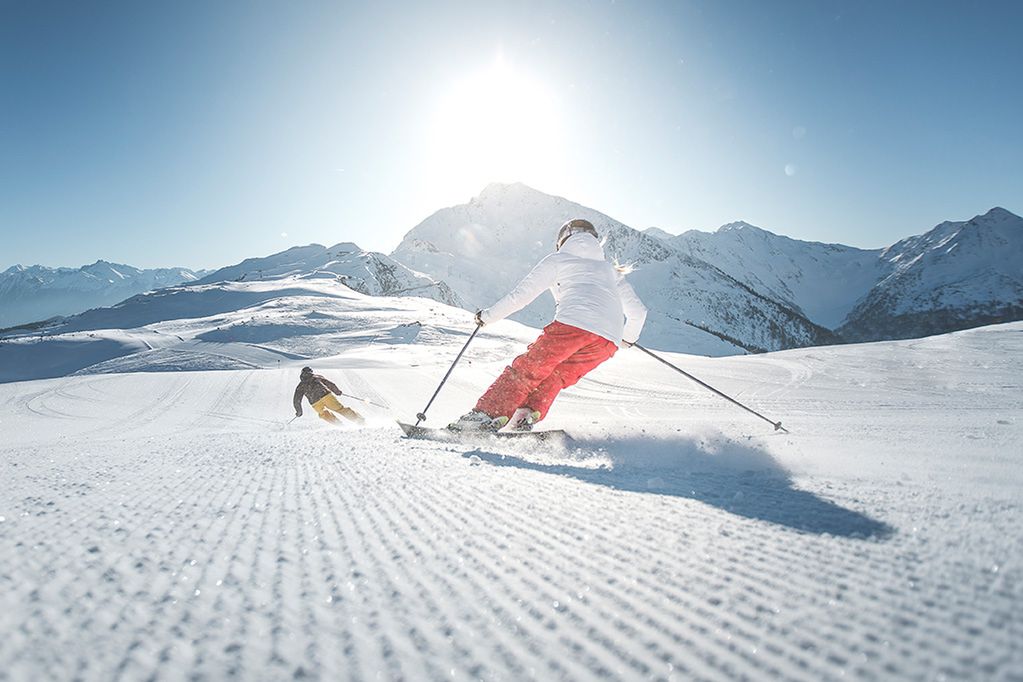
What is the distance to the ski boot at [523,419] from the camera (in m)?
3.97

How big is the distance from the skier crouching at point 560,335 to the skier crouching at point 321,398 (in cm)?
456

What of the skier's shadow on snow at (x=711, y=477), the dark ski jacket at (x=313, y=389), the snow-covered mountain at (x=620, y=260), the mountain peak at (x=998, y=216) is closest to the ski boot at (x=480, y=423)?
the skier's shadow on snow at (x=711, y=477)

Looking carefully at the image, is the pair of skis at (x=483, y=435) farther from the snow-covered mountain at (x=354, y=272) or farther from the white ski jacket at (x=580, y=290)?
the snow-covered mountain at (x=354, y=272)

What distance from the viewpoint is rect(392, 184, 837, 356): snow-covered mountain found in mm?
75500

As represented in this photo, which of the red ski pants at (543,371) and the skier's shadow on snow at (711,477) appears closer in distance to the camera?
the skier's shadow on snow at (711,477)

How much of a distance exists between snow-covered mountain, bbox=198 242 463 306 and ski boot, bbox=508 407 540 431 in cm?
7401

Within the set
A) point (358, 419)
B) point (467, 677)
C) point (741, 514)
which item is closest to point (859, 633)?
point (467, 677)

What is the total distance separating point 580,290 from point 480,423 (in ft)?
4.83

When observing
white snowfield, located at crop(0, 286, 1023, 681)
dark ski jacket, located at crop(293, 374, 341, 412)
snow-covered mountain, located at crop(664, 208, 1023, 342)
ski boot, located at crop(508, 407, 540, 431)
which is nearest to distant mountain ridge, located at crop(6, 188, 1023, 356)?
snow-covered mountain, located at crop(664, 208, 1023, 342)

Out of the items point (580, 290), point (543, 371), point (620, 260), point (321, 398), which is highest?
point (620, 260)

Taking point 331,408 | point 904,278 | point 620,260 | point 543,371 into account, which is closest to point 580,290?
point 543,371

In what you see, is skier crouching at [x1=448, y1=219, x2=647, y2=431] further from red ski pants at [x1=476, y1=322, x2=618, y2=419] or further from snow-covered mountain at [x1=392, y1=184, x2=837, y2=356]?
snow-covered mountain at [x1=392, y1=184, x2=837, y2=356]

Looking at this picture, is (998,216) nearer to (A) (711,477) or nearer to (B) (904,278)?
(B) (904,278)

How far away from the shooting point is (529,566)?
1150 millimetres
